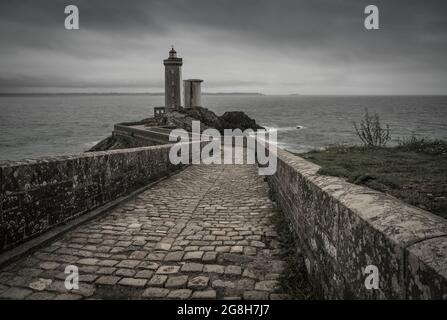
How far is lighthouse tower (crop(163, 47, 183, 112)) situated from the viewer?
156 ft

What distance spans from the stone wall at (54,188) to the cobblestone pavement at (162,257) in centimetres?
36

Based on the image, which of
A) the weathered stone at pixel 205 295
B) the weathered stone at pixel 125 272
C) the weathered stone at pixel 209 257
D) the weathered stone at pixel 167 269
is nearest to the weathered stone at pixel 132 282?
the weathered stone at pixel 125 272

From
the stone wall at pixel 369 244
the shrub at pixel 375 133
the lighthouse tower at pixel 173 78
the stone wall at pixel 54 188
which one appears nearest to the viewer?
the stone wall at pixel 369 244

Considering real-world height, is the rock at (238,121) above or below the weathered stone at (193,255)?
above

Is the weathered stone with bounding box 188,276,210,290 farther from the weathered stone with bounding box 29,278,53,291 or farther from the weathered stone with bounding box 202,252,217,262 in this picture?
the weathered stone with bounding box 29,278,53,291

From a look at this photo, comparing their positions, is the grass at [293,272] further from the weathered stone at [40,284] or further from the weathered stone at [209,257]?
the weathered stone at [40,284]

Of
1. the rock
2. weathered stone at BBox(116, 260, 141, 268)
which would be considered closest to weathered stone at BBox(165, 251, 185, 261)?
weathered stone at BBox(116, 260, 141, 268)

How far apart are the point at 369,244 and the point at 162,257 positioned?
9.48ft

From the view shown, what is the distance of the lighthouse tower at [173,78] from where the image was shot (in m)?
47.5

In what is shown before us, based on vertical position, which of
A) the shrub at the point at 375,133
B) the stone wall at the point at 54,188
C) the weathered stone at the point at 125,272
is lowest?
the weathered stone at the point at 125,272

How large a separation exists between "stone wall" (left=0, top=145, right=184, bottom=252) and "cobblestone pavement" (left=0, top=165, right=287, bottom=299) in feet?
1.17

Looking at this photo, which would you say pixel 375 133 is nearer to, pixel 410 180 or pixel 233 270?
pixel 410 180
